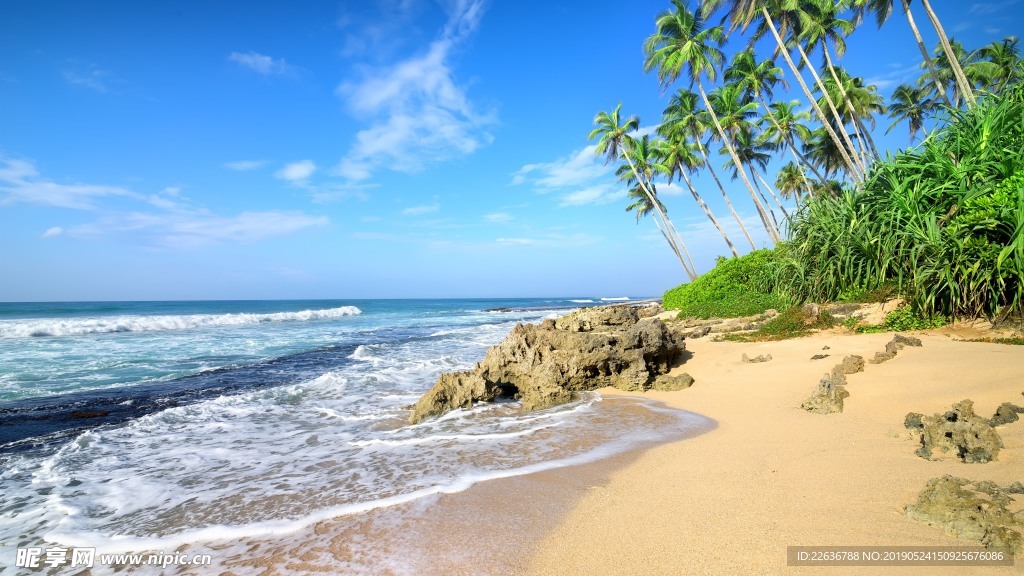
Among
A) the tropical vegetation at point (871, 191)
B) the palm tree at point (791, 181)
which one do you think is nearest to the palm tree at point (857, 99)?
the tropical vegetation at point (871, 191)

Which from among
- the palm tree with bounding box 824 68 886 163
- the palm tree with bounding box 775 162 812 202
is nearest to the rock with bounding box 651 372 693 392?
the palm tree with bounding box 824 68 886 163

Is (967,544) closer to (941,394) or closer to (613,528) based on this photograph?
(613,528)

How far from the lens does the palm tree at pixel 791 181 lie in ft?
135

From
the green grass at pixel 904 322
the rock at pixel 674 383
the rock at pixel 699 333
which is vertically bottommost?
the rock at pixel 674 383

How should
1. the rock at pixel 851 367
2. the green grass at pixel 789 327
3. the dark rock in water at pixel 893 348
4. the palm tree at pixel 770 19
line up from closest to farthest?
1. the rock at pixel 851 367
2. the dark rock in water at pixel 893 348
3. the green grass at pixel 789 327
4. the palm tree at pixel 770 19

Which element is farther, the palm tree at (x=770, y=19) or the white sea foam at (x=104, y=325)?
the white sea foam at (x=104, y=325)

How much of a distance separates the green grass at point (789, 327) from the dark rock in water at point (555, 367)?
304cm

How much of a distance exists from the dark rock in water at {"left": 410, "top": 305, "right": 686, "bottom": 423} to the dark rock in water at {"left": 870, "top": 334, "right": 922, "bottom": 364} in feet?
9.04

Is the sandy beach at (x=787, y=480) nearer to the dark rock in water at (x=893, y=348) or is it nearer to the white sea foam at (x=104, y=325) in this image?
the dark rock in water at (x=893, y=348)

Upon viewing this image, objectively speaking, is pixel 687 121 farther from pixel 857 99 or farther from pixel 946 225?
pixel 946 225

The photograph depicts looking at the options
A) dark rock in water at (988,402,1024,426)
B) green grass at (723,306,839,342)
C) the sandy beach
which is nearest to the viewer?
the sandy beach

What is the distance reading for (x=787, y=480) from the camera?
335 cm

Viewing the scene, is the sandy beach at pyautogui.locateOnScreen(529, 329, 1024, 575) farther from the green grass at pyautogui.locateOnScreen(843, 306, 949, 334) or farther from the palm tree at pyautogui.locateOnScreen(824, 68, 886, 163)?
the palm tree at pyautogui.locateOnScreen(824, 68, 886, 163)

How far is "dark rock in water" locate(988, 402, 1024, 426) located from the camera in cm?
363
